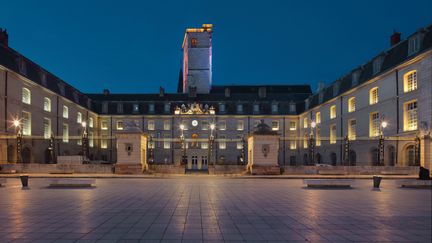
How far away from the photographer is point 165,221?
9.12m

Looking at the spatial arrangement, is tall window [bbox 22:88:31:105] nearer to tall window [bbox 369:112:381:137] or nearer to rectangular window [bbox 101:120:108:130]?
rectangular window [bbox 101:120:108:130]

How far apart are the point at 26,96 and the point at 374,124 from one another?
3898 cm

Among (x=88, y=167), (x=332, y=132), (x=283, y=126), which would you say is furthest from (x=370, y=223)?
(x=283, y=126)

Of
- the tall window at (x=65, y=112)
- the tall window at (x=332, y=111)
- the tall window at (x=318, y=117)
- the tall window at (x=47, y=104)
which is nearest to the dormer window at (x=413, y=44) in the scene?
the tall window at (x=332, y=111)

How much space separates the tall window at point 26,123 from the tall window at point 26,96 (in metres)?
1.31

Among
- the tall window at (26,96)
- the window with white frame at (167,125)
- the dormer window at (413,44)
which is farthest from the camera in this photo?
the window with white frame at (167,125)

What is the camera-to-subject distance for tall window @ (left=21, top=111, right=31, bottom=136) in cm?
3734

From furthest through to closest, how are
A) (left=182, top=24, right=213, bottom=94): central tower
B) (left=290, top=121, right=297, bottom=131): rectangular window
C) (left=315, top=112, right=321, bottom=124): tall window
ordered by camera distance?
(left=182, top=24, right=213, bottom=94): central tower < (left=290, top=121, right=297, bottom=131): rectangular window < (left=315, top=112, right=321, bottom=124): tall window

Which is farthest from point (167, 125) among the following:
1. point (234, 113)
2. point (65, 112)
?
point (65, 112)

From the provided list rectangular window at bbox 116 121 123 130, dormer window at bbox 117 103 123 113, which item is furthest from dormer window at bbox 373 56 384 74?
rectangular window at bbox 116 121 123 130

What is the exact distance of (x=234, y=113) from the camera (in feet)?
209

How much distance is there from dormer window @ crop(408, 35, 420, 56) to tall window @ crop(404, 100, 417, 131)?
14.7 feet

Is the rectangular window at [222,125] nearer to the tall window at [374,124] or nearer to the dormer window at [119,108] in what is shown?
the dormer window at [119,108]

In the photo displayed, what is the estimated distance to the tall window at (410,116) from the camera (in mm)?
30139
